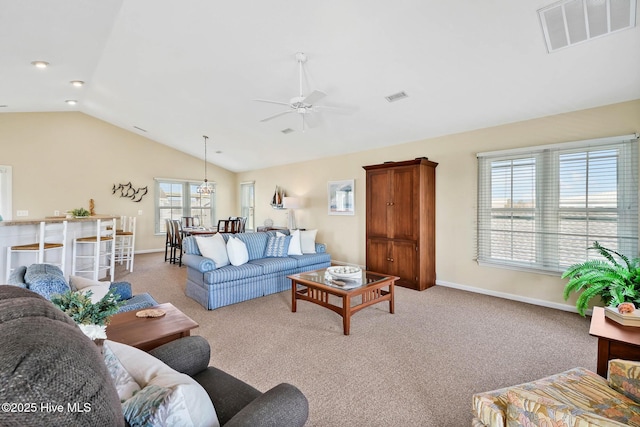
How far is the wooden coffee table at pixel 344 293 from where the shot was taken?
118 inches

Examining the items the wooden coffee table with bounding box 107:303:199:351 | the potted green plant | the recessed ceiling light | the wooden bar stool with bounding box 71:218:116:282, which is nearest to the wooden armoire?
the potted green plant

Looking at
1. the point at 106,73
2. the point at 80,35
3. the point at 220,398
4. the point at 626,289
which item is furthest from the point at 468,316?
the point at 106,73

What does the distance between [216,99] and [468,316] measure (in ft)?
15.9

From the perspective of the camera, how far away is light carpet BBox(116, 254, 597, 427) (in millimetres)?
1980

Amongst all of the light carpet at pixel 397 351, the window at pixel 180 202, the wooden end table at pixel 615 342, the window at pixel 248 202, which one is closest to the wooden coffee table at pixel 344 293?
the light carpet at pixel 397 351

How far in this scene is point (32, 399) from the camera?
0.45 metres

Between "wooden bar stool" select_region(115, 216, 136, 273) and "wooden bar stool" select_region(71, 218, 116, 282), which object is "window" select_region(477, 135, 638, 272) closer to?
"wooden bar stool" select_region(71, 218, 116, 282)

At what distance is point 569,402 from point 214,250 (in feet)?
12.2

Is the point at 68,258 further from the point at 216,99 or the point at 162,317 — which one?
the point at 162,317

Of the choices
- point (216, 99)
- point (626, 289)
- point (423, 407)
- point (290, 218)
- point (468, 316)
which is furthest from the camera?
point (290, 218)

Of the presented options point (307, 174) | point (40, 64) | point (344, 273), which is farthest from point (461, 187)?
point (40, 64)

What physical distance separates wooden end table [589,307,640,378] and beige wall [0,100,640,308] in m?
2.13

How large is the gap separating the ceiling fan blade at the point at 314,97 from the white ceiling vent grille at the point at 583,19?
190cm

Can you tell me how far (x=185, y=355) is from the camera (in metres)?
1.51
